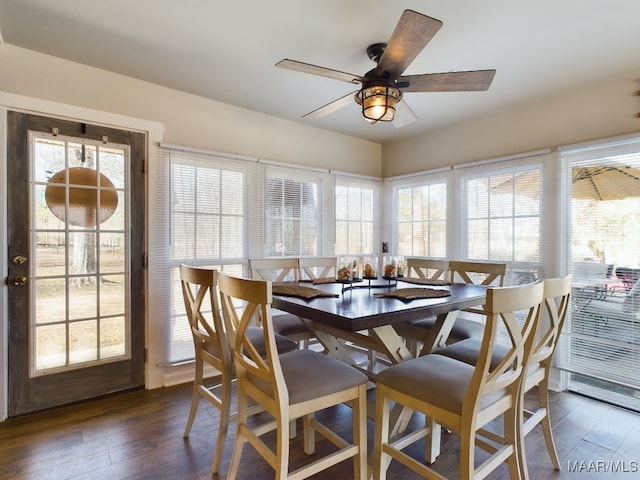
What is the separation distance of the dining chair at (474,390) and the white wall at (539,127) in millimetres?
1944

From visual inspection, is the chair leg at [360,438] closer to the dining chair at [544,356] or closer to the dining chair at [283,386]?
the dining chair at [283,386]

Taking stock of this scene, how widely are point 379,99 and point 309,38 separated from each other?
60 centimetres

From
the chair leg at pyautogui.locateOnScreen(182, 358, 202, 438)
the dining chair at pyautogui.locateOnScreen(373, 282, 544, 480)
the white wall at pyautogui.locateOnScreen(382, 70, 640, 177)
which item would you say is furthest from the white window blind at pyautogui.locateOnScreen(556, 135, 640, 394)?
the chair leg at pyautogui.locateOnScreen(182, 358, 202, 438)

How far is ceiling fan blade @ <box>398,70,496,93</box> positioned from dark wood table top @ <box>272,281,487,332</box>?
113 centimetres

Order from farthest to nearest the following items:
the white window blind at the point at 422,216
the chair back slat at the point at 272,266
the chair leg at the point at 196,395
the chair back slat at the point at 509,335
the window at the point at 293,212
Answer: the white window blind at the point at 422,216 < the window at the point at 293,212 < the chair back slat at the point at 272,266 < the chair leg at the point at 196,395 < the chair back slat at the point at 509,335

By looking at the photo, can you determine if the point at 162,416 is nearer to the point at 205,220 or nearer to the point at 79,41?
the point at 205,220

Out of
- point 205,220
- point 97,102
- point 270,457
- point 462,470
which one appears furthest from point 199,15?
point 462,470

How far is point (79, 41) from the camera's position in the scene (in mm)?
2053

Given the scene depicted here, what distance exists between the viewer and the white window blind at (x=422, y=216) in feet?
11.6

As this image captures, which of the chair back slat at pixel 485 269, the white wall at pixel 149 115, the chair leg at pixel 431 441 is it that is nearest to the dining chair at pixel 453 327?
the chair back slat at pixel 485 269

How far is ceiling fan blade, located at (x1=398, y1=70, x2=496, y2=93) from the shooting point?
1.69m

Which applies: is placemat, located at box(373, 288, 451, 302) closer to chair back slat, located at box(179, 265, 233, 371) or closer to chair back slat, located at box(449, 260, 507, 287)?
chair back slat, located at box(449, 260, 507, 287)

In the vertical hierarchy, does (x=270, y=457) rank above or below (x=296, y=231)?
below

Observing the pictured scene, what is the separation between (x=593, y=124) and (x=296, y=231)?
258 cm
